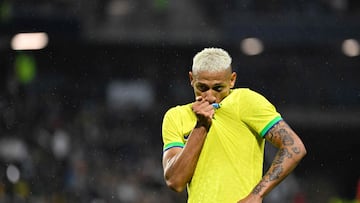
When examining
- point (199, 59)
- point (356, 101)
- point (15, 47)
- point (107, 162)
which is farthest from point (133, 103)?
point (199, 59)

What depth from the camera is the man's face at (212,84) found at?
3975 mm

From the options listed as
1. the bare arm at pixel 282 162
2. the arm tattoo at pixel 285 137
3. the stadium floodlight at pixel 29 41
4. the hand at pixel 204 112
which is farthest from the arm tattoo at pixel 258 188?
the stadium floodlight at pixel 29 41

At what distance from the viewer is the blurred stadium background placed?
13906 millimetres

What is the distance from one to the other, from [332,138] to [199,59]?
43.2ft

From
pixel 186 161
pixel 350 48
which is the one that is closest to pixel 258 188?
pixel 186 161

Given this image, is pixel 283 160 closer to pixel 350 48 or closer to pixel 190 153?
pixel 190 153

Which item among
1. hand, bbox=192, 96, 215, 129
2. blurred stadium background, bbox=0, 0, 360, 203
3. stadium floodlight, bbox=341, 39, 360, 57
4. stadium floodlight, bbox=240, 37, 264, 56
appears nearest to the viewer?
hand, bbox=192, 96, 215, 129

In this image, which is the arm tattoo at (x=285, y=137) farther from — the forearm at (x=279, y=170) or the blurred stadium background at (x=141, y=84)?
the blurred stadium background at (x=141, y=84)

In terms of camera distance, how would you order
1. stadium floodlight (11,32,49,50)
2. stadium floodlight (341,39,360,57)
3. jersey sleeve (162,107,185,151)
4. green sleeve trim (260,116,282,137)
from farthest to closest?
stadium floodlight (341,39,360,57)
stadium floodlight (11,32,49,50)
jersey sleeve (162,107,185,151)
green sleeve trim (260,116,282,137)

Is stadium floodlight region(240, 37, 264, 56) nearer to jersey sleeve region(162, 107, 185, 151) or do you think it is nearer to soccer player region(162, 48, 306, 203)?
jersey sleeve region(162, 107, 185, 151)

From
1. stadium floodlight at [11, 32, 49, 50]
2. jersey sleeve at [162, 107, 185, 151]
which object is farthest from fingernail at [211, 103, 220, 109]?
stadium floodlight at [11, 32, 49, 50]

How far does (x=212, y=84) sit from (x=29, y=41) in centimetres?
1299

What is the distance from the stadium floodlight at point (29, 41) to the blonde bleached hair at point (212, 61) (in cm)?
1250

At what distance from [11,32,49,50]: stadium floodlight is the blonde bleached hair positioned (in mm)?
12502
